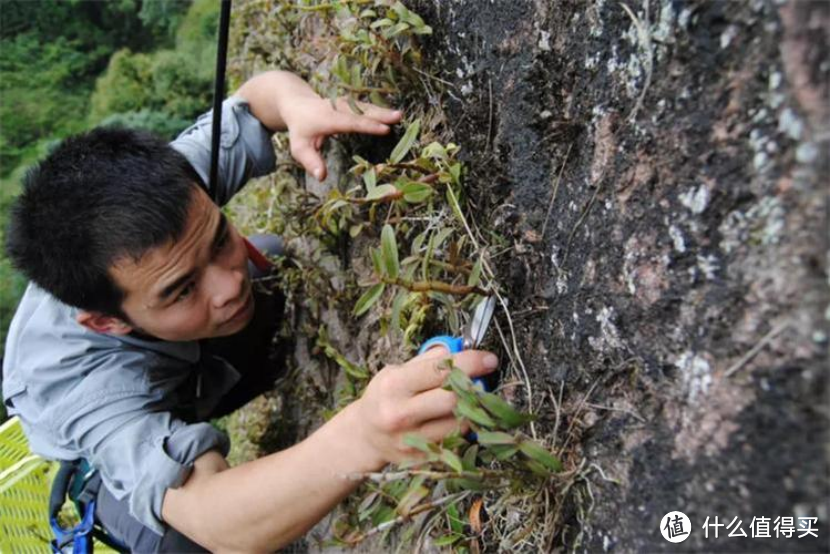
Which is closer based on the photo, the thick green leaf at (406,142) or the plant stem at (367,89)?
the thick green leaf at (406,142)

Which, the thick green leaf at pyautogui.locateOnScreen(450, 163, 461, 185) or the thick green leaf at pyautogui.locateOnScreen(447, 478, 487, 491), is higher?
the thick green leaf at pyautogui.locateOnScreen(450, 163, 461, 185)

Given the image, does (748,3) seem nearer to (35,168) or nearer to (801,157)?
(801,157)

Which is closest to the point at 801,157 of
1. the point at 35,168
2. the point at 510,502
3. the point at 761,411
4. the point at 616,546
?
the point at 761,411

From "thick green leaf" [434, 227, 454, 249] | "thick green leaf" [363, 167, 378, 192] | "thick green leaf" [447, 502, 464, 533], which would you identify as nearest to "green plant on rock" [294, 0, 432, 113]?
"thick green leaf" [363, 167, 378, 192]

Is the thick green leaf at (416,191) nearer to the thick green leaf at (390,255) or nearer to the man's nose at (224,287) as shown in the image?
the thick green leaf at (390,255)

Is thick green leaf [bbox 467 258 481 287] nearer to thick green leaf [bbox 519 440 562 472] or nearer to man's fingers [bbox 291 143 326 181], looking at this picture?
thick green leaf [bbox 519 440 562 472]

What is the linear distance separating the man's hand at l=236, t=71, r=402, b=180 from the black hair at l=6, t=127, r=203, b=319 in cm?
30

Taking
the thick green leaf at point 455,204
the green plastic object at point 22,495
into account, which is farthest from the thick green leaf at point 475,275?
the green plastic object at point 22,495

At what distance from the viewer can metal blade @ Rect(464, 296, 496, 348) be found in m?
Answer: 1.20

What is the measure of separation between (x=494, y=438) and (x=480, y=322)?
0.32m

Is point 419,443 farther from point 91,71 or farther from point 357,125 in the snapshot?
point 91,71

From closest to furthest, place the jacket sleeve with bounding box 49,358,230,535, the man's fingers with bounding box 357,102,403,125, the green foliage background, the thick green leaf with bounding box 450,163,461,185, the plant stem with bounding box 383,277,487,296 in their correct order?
the plant stem with bounding box 383,277,487,296, the thick green leaf with bounding box 450,163,461,185, the jacket sleeve with bounding box 49,358,230,535, the man's fingers with bounding box 357,102,403,125, the green foliage background

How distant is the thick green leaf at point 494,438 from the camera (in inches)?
36.0

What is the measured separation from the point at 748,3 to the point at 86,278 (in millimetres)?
1331
